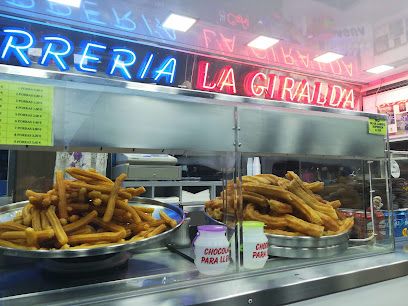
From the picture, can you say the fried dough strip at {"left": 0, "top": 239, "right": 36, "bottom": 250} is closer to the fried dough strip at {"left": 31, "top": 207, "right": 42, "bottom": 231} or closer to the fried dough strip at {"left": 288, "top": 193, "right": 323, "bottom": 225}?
the fried dough strip at {"left": 31, "top": 207, "right": 42, "bottom": 231}

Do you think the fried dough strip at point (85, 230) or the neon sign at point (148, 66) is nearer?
the fried dough strip at point (85, 230)

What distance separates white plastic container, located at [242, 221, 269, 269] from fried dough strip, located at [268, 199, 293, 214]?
16 centimetres

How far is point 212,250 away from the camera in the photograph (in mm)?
802

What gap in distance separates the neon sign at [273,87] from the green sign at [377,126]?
3.31 meters

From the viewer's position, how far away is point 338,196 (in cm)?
139

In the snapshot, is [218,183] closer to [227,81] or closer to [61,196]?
[61,196]

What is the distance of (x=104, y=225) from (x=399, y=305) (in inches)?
33.6

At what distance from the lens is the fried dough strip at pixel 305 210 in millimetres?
991

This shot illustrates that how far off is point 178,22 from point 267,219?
3.19 meters

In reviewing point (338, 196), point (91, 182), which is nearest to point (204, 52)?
point (338, 196)

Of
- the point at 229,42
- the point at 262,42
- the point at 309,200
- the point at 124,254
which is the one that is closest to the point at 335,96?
the point at 262,42

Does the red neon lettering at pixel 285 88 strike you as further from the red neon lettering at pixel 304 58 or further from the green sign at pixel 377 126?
the green sign at pixel 377 126

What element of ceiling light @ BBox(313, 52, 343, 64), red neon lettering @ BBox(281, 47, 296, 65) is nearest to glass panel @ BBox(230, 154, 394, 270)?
red neon lettering @ BBox(281, 47, 296, 65)

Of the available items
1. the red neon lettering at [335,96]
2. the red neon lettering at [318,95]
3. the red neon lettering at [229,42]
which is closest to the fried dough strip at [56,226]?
the red neon lettering at [229,42]
